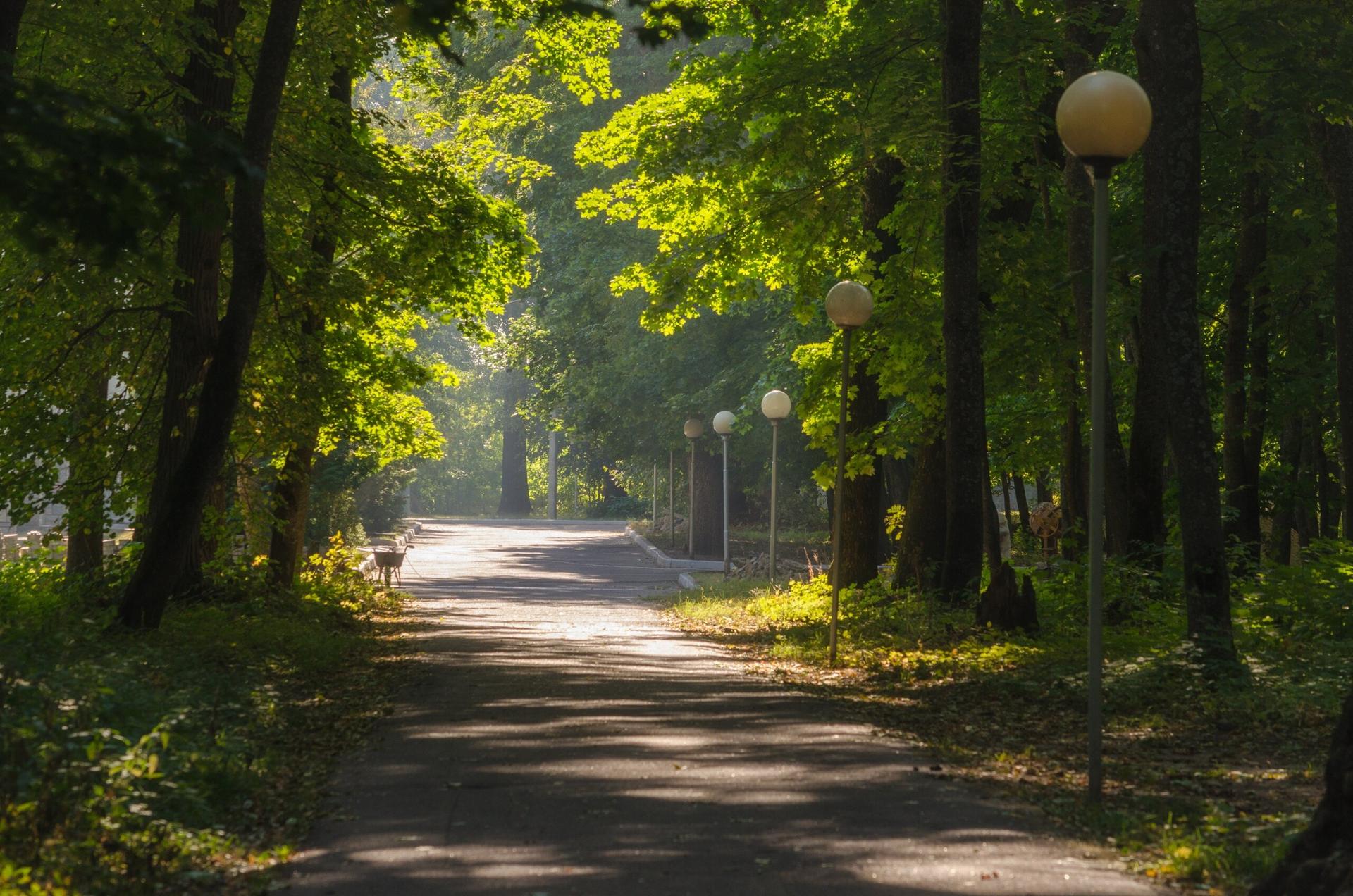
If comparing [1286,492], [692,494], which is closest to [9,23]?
[1286,492]

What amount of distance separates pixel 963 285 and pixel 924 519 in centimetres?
424

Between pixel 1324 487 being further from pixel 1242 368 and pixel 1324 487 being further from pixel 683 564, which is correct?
pixel 683 564

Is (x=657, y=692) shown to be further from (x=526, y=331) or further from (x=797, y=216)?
(x=526, y=331)

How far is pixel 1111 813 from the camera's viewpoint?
7.10m

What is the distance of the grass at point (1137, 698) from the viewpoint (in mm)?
6883

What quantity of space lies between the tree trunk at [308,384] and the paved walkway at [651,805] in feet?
13.4

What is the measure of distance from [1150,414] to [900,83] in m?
5.12

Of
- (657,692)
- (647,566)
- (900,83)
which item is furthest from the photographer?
(647,566)

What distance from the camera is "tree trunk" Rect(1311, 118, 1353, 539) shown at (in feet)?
58.0

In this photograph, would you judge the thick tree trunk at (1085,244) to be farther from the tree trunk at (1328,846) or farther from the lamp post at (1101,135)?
the tree trunk at (1328,846)

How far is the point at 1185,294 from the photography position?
1209cm

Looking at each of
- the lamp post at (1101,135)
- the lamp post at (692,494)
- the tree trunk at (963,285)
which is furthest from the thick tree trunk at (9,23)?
the lamp post at (692,494)

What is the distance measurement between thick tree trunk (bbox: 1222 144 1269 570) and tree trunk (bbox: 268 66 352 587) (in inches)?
482

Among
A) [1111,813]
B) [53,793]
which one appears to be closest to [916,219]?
[1111,813]
